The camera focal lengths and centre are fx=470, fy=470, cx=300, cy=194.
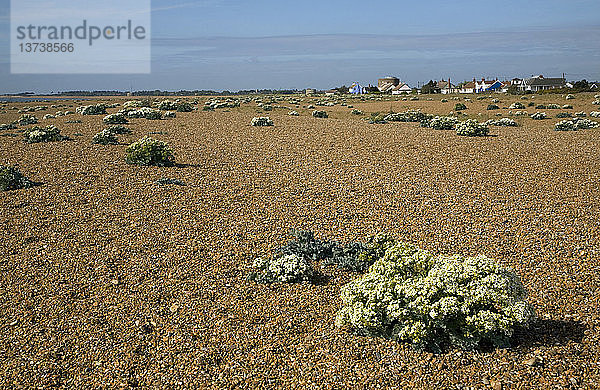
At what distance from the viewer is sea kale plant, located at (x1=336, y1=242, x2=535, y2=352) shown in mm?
4891

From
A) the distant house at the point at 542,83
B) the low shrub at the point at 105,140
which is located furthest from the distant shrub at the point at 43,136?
the distant house at the point at 542,83

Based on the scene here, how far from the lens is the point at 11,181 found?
11.9 metres

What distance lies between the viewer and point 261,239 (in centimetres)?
865

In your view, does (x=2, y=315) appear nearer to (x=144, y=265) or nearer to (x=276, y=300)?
(x=144, y=265)

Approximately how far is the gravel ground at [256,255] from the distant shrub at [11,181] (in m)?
0.42

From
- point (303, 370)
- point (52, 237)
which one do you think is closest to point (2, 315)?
point (52, 237)

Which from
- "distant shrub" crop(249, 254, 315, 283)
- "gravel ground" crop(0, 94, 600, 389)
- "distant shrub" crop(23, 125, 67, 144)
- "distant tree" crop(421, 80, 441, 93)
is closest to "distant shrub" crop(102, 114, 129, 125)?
"distant shrub" crop(23, 125, 67, 144)

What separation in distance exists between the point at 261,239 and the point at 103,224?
129 inches

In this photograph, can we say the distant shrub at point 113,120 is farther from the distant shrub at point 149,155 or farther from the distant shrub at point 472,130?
the distant shrub at point 472,130

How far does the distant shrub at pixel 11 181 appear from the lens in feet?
38.4

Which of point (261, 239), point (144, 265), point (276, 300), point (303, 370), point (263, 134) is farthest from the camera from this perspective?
point (263, 134)

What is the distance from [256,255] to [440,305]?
12.3 feet

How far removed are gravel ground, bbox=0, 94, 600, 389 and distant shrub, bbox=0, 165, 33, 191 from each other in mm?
424

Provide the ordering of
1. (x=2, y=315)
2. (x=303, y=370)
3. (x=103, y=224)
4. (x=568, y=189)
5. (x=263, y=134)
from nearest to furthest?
1. (x=303, y=370)
2. (x=2, y=315)
3. (x=103, y=224)
4. (x=568, y=189)
5. (x=263, y=134)
